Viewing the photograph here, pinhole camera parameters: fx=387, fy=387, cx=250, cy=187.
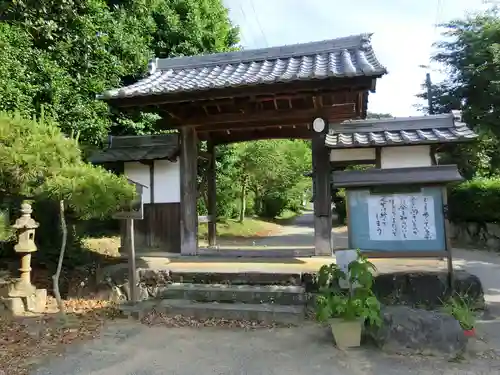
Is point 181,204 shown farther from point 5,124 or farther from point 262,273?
point 5,124

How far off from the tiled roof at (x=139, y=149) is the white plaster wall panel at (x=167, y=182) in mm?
302

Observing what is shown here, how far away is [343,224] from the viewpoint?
2441 cm

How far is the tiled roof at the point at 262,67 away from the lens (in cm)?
686

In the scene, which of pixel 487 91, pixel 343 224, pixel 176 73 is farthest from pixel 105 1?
pixel 343 224

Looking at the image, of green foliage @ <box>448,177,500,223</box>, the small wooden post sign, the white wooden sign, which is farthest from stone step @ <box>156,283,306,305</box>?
green foliage @ <box>448,177,500,223</box>

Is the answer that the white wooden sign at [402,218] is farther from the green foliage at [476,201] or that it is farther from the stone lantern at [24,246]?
the green foliage at [476,201]

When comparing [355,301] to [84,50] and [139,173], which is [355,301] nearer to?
[139,173]

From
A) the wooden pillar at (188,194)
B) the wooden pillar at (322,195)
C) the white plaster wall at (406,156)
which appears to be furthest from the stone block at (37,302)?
the white plaster wall at (406,156)

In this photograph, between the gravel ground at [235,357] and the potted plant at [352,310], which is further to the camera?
the potted plant at [352,310]

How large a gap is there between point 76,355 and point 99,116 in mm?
8440

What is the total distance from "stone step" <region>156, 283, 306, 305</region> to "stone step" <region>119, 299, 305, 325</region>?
4.5 inches

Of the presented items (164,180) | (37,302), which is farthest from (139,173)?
(37,302)

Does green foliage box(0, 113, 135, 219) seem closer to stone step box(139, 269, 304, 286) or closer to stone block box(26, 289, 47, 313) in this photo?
stone step box(139, 269, 304, 286)

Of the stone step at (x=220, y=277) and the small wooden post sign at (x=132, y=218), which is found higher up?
the small wooden post sign at (x=132, y=218)
